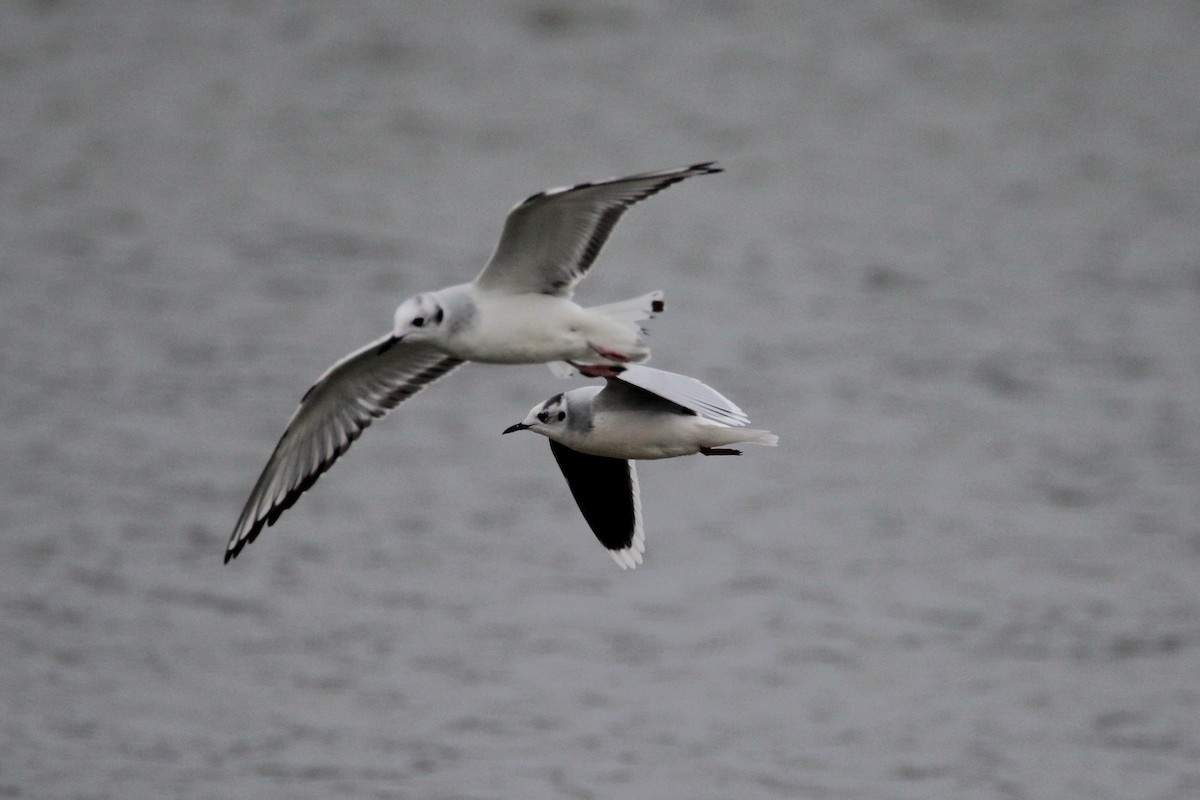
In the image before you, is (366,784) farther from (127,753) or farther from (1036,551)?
(1036,551)

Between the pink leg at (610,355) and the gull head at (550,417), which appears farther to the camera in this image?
the gull head at (550,417)

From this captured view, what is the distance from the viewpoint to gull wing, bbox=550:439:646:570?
778 cm

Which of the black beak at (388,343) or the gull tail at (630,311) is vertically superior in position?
the gull tail at (630,311)

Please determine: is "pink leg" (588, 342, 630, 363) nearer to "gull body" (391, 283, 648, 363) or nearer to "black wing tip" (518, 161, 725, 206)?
"gull body" (391, 283, 648, 363)

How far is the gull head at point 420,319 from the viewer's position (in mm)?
6527

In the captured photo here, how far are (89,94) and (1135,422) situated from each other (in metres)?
14.8

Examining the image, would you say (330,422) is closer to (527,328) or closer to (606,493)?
(606,493)

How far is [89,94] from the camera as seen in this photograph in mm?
26641

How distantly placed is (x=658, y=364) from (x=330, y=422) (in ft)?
41.9

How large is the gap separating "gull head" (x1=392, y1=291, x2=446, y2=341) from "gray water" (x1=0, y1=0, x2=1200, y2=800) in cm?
687

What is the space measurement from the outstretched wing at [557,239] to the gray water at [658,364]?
665 cm

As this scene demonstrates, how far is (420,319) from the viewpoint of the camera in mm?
6566

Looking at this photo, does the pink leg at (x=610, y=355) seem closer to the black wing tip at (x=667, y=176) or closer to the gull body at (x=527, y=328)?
the gull body at (x=527, y=328)

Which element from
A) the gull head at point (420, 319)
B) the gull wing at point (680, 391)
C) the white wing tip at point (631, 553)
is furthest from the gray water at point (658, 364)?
the gull head at point (420, 319)
